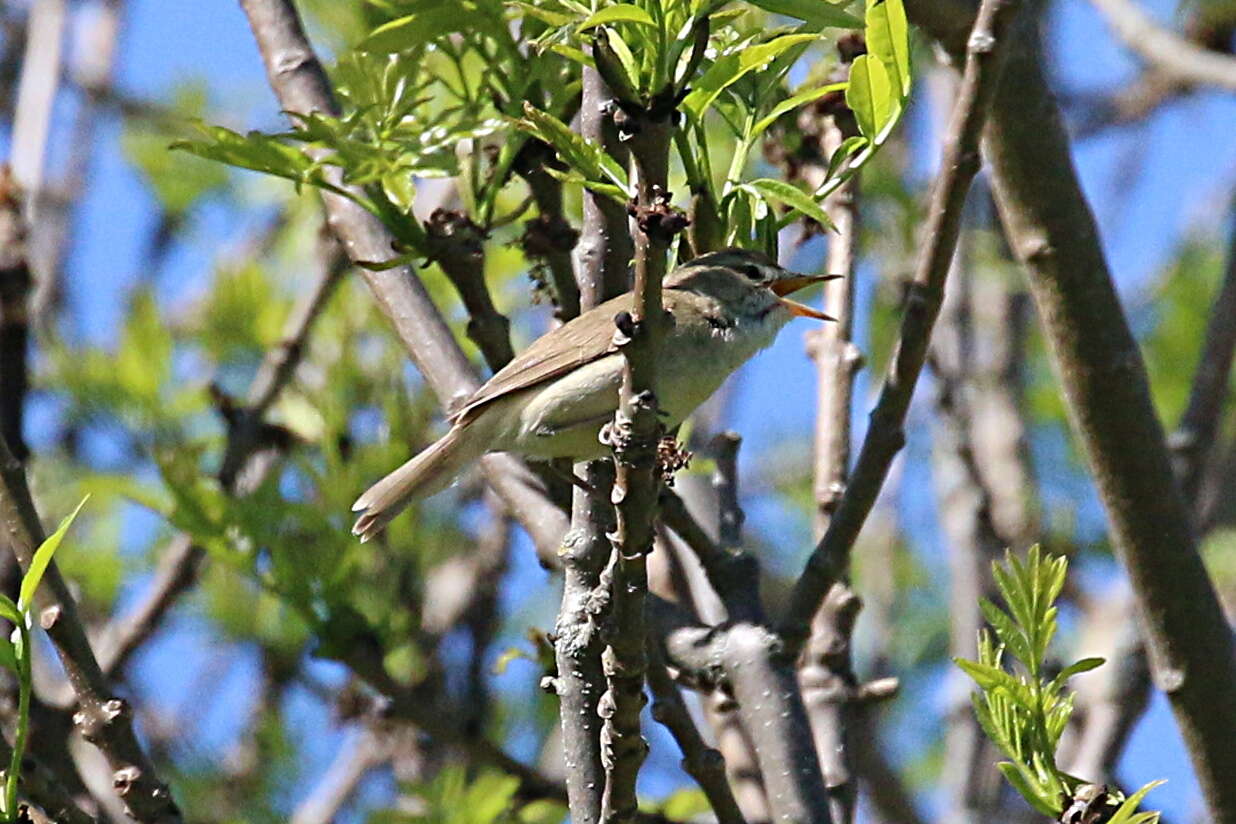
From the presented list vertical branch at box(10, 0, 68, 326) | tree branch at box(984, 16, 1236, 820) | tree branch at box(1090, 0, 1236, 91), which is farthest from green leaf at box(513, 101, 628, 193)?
tree branch at box(1090, 0, 1236, 91)

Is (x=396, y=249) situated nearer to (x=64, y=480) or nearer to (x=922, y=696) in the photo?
(x=64, y=480)

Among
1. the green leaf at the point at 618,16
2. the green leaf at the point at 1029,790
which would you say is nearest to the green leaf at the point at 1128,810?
the green leaf at the point at 1029,790

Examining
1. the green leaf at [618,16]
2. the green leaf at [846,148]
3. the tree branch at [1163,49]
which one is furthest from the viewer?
the tree branch at [1163,49]

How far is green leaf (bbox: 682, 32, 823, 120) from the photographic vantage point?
214 cm

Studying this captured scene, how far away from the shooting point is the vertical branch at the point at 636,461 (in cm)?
192

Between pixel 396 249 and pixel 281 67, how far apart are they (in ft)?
2.20

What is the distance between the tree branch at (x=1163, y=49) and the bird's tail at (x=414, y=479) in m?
2.81

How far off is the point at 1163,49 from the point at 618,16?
376 cm

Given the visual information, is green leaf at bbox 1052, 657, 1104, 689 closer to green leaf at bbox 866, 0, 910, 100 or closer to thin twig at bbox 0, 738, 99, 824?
Answer: green leaf at bbox 866, 0, 910, 100

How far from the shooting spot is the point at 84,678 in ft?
8.42

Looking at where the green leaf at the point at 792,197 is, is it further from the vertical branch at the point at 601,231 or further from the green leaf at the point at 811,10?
the vertical branch at the point at 601,231

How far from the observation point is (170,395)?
14.8 ft

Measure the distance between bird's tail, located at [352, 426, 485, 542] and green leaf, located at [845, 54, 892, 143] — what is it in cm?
131

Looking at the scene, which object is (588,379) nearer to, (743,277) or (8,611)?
(743,277)
